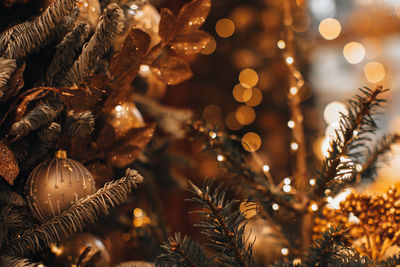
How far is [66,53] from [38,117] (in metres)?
0.08

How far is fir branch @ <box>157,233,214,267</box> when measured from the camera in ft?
1.13

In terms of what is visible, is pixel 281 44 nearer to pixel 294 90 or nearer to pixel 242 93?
pixel 294 90

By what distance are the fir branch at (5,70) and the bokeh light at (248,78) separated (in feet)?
4.40

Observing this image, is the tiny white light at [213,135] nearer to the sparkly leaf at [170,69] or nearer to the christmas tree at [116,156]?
the christmas tree at [116,156]

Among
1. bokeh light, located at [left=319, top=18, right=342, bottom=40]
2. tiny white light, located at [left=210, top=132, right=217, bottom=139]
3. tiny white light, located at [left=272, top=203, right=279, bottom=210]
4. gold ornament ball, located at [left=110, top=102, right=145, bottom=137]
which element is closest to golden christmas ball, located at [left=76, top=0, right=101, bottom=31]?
gold ornament ball, located at [left=110, top=102, right=145, bottom=137]

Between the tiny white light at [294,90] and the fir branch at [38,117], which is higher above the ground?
the tiny white light at [294,90]

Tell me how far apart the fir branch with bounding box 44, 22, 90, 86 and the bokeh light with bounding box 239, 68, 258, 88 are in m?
1.26

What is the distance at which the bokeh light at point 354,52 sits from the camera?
2248mm

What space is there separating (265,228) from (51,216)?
329mm

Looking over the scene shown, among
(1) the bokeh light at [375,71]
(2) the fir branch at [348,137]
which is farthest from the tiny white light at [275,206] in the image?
(1) the bokeh light at [375,71]

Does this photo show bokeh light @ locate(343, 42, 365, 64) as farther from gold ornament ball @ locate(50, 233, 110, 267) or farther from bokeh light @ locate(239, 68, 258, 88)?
gold ornament ball @ locate(50, 233, 110, 267)

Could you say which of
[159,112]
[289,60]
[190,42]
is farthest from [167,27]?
[159,112]

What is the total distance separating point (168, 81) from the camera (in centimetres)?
44

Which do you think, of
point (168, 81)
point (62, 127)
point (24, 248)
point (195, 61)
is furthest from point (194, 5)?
point (195, 61)
